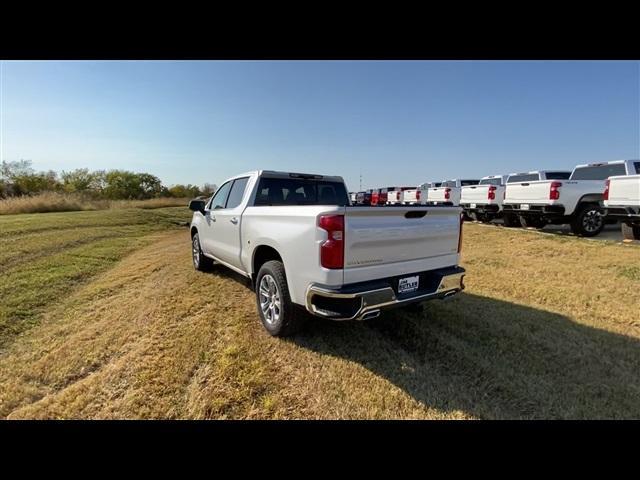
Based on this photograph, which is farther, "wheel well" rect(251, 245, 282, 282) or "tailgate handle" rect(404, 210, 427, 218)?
"wheel well" rect(251, 245, 282, 282)

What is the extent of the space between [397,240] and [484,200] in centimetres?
1131

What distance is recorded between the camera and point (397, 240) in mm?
2838

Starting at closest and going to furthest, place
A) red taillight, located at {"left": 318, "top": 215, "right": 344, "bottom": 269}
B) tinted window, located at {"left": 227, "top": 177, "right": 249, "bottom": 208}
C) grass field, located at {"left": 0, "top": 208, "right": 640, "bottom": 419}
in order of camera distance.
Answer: grass field, located at {"left": 0, "top": 208, "right": 640, "bottom": 419} → red taillight, located at {"left": 318, "top": 215, "right": 344, "bottom": 269} → tinted window, located at {"left": 227, "top": 177, "right": 249, "bottom": 208}

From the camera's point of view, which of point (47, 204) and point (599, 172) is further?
point (47, 204)

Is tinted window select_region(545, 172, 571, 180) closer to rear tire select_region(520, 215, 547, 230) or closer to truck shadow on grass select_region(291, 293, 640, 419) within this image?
rear tire select_region(520, 215, 547, 230)

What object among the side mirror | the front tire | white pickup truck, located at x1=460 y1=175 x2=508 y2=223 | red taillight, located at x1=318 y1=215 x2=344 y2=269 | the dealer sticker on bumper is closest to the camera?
red taillight, located at x1=318 y1=215 x2=344 y2=269

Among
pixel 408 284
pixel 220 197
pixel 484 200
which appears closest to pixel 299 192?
pixel 220 197

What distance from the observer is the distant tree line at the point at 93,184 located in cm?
3520

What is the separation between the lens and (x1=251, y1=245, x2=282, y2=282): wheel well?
355 centimetres

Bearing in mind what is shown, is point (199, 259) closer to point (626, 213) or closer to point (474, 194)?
point (626, 213)

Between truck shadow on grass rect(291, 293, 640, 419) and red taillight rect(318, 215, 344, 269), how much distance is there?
106cm

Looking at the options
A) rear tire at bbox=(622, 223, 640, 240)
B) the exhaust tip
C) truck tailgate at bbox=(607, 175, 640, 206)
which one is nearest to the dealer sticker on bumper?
the exhaust tip
